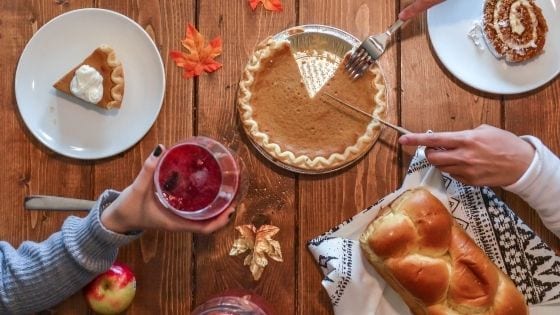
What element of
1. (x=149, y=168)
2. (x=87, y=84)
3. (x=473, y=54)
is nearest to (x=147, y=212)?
(x=149, y=168)

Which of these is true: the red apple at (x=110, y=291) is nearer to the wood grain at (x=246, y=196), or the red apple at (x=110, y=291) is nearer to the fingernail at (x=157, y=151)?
the wood grain at (x=246, y=196)

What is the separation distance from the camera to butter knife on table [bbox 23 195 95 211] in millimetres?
1354

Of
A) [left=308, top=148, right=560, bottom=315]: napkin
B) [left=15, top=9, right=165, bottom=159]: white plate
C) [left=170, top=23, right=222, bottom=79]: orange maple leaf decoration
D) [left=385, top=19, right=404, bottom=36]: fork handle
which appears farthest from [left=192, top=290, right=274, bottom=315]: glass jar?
[left=385, top=19, right=404, bottom=36]: fork handle

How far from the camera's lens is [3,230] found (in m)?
1.38

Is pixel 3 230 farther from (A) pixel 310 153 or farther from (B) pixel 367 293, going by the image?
(B) pixel 367 293

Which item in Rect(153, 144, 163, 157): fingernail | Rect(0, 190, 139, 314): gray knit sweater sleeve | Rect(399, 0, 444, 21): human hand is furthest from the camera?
Rect(399, 0, 444, 21): human hand

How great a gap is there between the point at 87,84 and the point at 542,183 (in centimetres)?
91

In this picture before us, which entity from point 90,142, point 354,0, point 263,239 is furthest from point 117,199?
point 354,0

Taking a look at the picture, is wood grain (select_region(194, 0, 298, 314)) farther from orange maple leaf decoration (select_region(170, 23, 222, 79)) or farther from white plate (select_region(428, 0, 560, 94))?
white plate (select_region(428, 0, 560, 94))

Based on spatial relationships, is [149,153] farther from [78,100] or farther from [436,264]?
[436,264]

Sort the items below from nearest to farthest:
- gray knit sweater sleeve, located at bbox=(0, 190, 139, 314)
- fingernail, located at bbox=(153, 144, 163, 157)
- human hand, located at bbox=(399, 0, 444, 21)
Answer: fingernail, located at bbox=(153, 144, 163, 157) < gray knit sweater sleeve, located at bbox=(0, 190, 139, 314) < human hand, located at bbox=(399, 0, 444, 21)

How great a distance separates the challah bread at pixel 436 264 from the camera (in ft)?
4.10

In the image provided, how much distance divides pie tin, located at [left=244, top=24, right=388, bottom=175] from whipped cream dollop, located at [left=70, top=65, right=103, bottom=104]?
1.05ft

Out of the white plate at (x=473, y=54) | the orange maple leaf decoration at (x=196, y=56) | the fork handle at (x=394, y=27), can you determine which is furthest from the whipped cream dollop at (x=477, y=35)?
the orange maple leaf decoration at (x=196, y=56)
